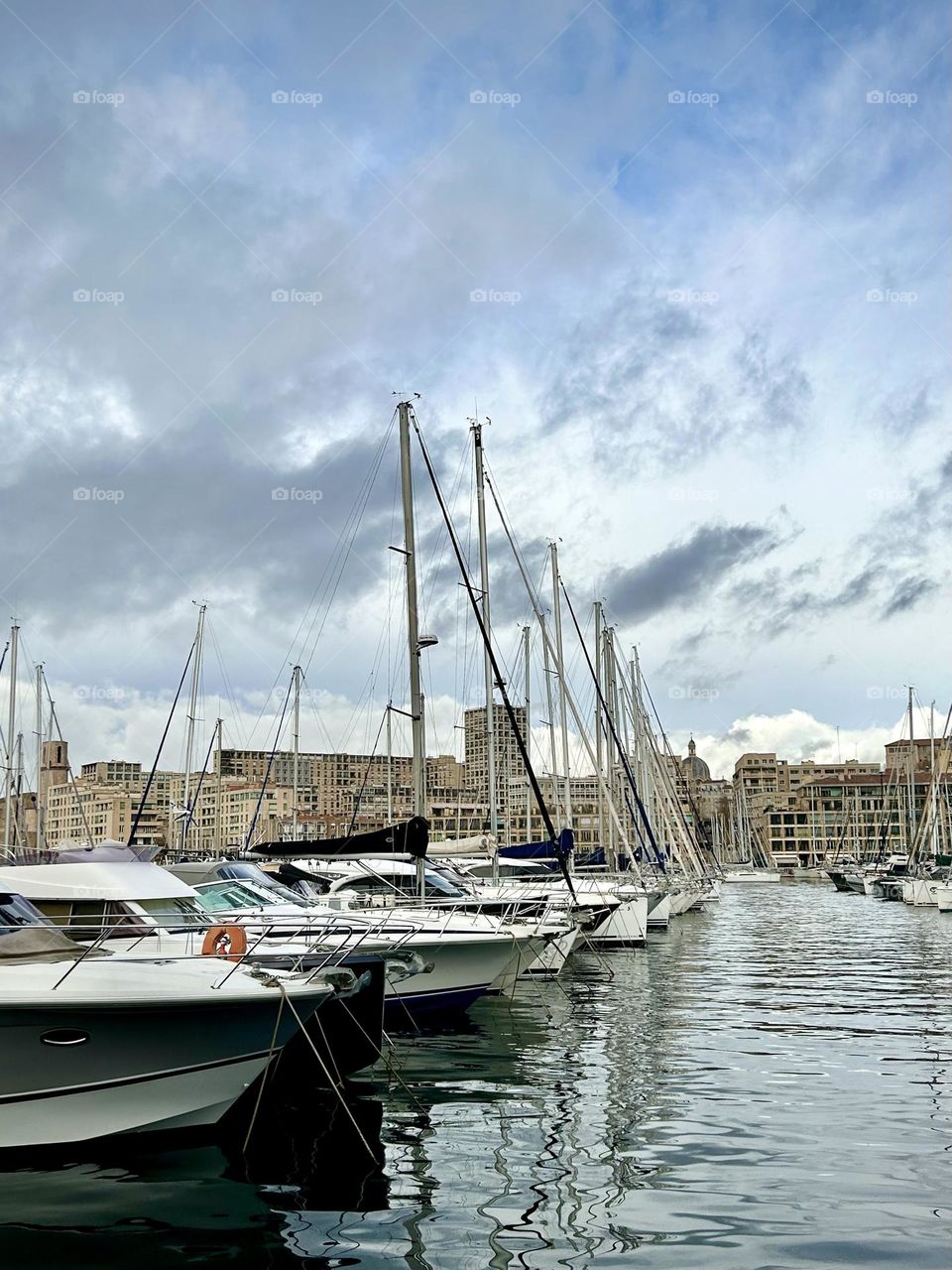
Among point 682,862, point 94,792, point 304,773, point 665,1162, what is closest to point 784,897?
point 682,862

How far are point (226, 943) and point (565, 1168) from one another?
198 inches

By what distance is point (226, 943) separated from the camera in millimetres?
14188

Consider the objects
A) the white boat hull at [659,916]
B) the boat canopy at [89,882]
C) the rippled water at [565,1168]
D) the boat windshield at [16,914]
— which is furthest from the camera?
the white boat hull at [659,916]

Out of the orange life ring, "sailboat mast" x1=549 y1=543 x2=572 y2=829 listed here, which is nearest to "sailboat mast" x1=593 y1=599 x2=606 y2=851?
"sailboat mast" x1=549 y1=543 x2=572 y2=829

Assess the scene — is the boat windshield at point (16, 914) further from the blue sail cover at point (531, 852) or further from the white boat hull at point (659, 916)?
the white boat hull at point (659, 916)

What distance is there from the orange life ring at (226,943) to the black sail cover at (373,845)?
774cm

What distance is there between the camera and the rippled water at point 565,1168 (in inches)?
350

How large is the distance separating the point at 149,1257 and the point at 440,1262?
2.11 m

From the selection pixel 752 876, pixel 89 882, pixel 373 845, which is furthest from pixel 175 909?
pixel 752 876

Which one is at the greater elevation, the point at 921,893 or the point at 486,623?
the point at 486,623

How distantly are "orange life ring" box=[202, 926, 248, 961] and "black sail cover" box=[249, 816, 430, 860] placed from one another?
7740mm

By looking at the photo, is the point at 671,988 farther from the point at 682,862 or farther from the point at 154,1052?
the point at 682,862

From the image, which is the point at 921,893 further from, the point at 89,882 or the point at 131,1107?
the point at 131,1107

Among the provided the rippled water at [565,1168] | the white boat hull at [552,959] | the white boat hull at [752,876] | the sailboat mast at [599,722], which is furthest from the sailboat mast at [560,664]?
the white boat hull at [752,876]
